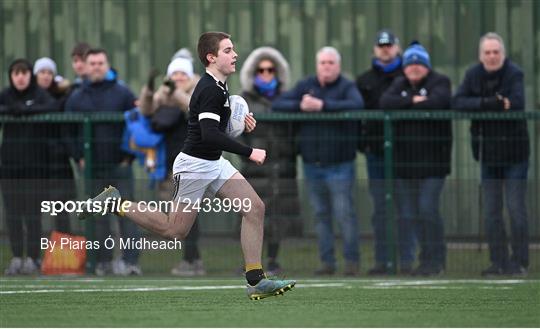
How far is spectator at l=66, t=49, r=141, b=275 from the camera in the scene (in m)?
16.4

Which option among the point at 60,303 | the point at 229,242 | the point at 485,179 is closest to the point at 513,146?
the point at 485,179

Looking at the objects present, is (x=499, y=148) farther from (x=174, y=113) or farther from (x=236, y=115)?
(x=236, y=115)

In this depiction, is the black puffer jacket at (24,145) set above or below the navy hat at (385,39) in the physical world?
below

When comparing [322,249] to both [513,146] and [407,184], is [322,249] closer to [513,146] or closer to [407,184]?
[407,184]

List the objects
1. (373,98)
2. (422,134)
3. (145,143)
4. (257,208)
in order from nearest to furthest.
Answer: (257,208) < (422,134) < (145,143) < (373,98)

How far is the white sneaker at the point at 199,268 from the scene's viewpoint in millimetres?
16141

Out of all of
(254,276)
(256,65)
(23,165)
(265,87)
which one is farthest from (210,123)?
(23,165)

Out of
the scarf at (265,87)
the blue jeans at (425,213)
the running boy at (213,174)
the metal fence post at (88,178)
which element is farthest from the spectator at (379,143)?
the running boy at (213,174)

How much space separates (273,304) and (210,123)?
151 centimetres

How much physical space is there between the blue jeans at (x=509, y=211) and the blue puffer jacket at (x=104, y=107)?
3990 mm

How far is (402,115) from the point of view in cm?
1628

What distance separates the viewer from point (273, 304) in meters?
12.1

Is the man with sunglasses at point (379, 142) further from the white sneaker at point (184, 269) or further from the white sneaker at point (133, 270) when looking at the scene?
the white sneaker at point (133, 270)

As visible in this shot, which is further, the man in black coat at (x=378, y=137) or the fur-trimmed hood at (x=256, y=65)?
the fur-trimmed hood at (x=256, y=65)
